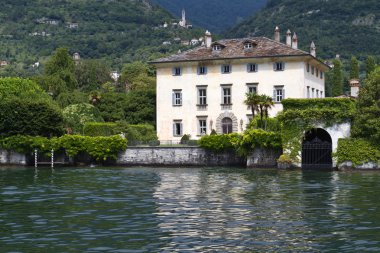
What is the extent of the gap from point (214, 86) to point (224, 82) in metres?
1.19

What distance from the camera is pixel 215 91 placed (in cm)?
7506

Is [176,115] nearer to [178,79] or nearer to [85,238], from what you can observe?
[178,79]

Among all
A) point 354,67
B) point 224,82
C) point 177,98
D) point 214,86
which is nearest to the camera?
point 224,82

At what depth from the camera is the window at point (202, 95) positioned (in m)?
75.8

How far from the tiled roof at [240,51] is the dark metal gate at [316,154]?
52.7 feet

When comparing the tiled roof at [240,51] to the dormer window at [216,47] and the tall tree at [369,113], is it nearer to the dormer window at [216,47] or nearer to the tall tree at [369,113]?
the dormer window at [216,47]

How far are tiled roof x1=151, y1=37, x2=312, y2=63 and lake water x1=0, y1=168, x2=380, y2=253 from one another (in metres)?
30.7

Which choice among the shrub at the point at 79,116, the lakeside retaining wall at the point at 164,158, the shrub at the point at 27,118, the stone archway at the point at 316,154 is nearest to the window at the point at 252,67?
the lakeside retaining wall at the point at 164,158

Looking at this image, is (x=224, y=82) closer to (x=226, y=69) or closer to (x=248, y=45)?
(x=226, y=69)

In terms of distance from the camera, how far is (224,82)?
7456cm

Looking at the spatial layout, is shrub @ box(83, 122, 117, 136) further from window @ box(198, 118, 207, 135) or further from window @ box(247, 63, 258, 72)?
window @ box(247, 63, 258, 72)

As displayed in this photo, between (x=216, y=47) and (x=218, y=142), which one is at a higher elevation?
(x=216, y=47)

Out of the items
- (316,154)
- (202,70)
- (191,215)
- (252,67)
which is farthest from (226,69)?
(191,215)

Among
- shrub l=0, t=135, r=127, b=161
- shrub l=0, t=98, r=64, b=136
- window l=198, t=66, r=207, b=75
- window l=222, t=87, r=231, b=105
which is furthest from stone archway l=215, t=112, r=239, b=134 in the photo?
shrub l=0, t=98, r=64, b=136
